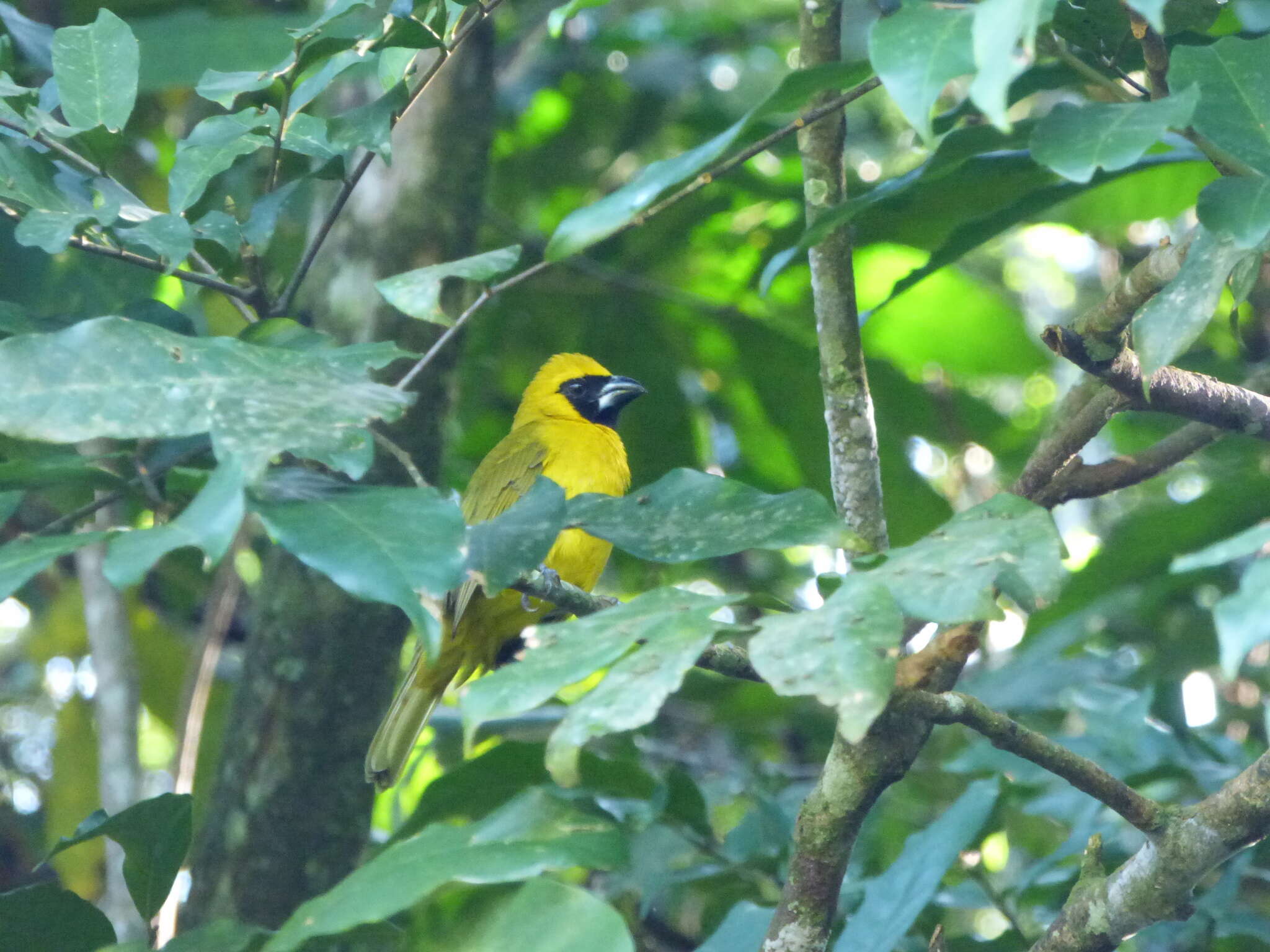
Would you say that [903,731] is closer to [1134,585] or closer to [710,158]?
[710,158]

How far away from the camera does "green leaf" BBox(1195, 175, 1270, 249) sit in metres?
1.24

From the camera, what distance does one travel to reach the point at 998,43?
100 cm

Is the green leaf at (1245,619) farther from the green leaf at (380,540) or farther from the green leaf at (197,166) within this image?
the green leaf at (197,166)

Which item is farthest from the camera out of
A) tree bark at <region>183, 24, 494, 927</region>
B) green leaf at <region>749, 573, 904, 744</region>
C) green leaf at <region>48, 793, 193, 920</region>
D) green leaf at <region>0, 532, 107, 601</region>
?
tree bark at <region>183, 24, 494, 927</region>

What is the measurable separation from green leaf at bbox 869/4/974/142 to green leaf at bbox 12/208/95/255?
96 centimetres

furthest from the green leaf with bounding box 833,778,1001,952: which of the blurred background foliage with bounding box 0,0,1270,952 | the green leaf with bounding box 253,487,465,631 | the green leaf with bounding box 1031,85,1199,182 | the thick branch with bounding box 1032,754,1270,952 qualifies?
the green leaf with bounding box 1031,85,1199,182

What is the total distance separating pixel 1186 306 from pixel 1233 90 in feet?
0.79

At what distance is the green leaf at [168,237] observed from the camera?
1.55 metres

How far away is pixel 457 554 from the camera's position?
1215 millimetres

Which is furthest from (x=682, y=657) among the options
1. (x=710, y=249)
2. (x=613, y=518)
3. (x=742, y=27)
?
(x=742, y=27)

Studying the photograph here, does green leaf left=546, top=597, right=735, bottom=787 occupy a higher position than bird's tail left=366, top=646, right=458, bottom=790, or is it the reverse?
green leaf left=546, top=597, right=735, bottom=787

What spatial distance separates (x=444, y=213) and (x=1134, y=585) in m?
1.93

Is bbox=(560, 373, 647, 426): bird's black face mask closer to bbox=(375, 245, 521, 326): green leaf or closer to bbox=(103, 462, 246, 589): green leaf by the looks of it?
bbox=(375, 245, 521, 326): green leaf

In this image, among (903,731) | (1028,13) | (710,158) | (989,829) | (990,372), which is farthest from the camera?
(990,372)
